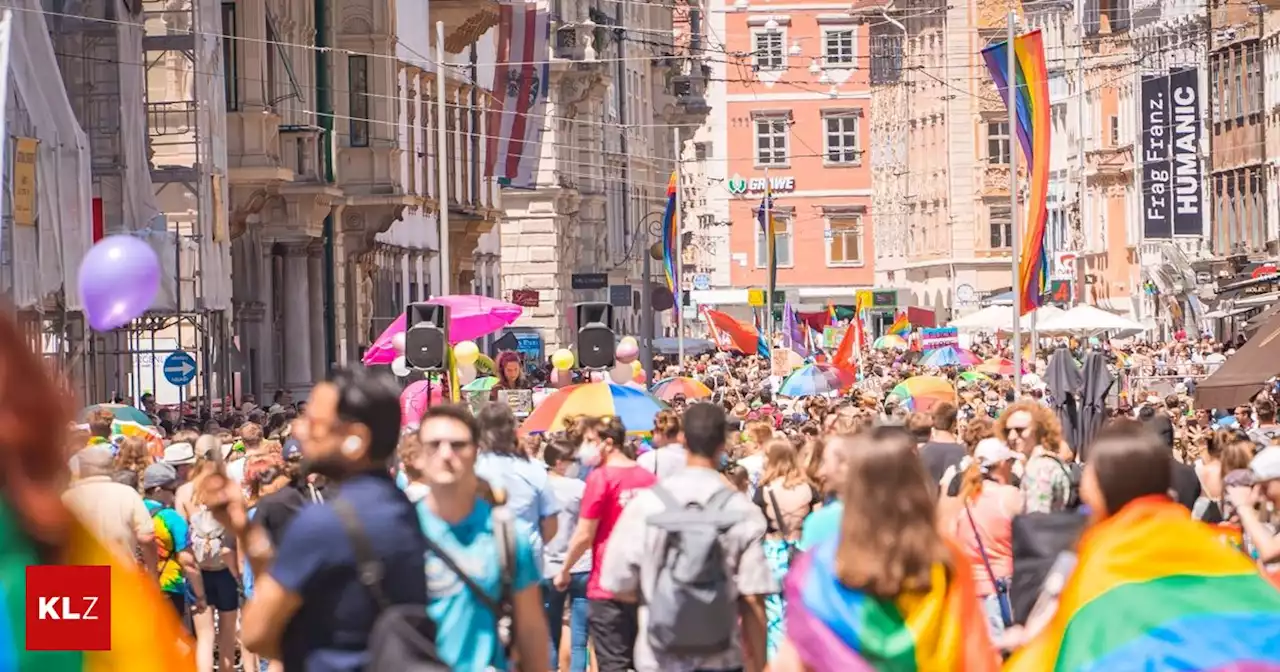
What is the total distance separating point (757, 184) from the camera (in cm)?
11612

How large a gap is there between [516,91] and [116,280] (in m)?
34.8

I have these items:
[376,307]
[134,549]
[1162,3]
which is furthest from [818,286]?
[134,549]

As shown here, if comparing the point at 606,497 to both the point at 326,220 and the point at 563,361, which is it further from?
the point at 326,220

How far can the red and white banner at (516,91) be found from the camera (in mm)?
50031

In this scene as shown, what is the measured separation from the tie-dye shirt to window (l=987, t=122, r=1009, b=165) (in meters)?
84.7

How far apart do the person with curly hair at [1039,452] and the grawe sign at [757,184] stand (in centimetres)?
9892

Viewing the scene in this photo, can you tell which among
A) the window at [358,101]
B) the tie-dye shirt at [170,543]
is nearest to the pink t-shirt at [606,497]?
the tie-dye shirt at [170,543]

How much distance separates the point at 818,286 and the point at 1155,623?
112 metres

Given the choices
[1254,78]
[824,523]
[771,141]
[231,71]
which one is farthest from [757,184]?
[824,523]

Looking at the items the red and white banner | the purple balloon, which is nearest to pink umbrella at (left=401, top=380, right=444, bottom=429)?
the purple balloon

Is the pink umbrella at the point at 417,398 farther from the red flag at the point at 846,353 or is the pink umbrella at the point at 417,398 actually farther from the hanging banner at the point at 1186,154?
the hanging banner at the point at 1186,154

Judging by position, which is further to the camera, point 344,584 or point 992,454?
point 992,454

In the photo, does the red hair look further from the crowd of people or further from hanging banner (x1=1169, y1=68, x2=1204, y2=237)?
hanging banner (x1=1169, y1=68, x2=1204, y2=237)

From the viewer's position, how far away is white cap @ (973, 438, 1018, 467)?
12594 mm
